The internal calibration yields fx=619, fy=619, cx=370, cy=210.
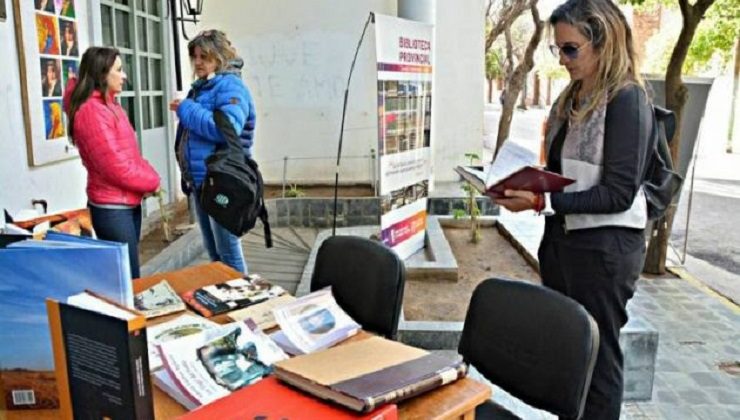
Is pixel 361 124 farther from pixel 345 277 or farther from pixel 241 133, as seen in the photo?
pixel 345 277

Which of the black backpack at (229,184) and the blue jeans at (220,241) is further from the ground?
the black backpack at (229,184)

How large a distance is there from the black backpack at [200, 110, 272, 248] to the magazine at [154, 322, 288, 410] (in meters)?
1.57

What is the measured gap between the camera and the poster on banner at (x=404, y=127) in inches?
165

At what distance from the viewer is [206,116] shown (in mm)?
3143

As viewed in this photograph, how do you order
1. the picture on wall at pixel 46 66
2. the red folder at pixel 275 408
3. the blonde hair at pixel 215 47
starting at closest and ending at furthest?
the red folder at pixel 275 408
the blonde hair at pixel 215 47
the picture on wall at pixel 46 66

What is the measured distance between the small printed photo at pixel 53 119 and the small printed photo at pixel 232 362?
3.02 meters

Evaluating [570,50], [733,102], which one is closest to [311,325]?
[570,50]

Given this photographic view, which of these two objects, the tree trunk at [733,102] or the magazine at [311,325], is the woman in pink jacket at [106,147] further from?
the tree trunk at [733,102]

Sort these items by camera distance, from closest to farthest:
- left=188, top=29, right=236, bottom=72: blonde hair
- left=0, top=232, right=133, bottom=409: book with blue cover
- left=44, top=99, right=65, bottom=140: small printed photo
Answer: left=0, top=232, right=133, bottom=409: book with blue cover → left=188, top=29, right=236, bottom=72: blonde hair → left=44, top=99, right=65, bottom=140: small printed photo

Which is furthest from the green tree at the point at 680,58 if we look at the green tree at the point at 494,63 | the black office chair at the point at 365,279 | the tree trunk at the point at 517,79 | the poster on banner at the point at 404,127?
the green tree at the point at 494,63

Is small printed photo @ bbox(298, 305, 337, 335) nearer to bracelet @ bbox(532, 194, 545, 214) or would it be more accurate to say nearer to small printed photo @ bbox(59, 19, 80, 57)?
bracelet @ bbox(532, 194, 545, 214)

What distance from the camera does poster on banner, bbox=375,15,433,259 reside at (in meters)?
4.19

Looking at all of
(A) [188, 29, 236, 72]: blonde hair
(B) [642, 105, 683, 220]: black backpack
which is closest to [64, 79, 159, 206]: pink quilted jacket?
(A) [188, 29, 236, 72]: blonde hair

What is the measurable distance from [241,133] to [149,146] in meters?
3.13
